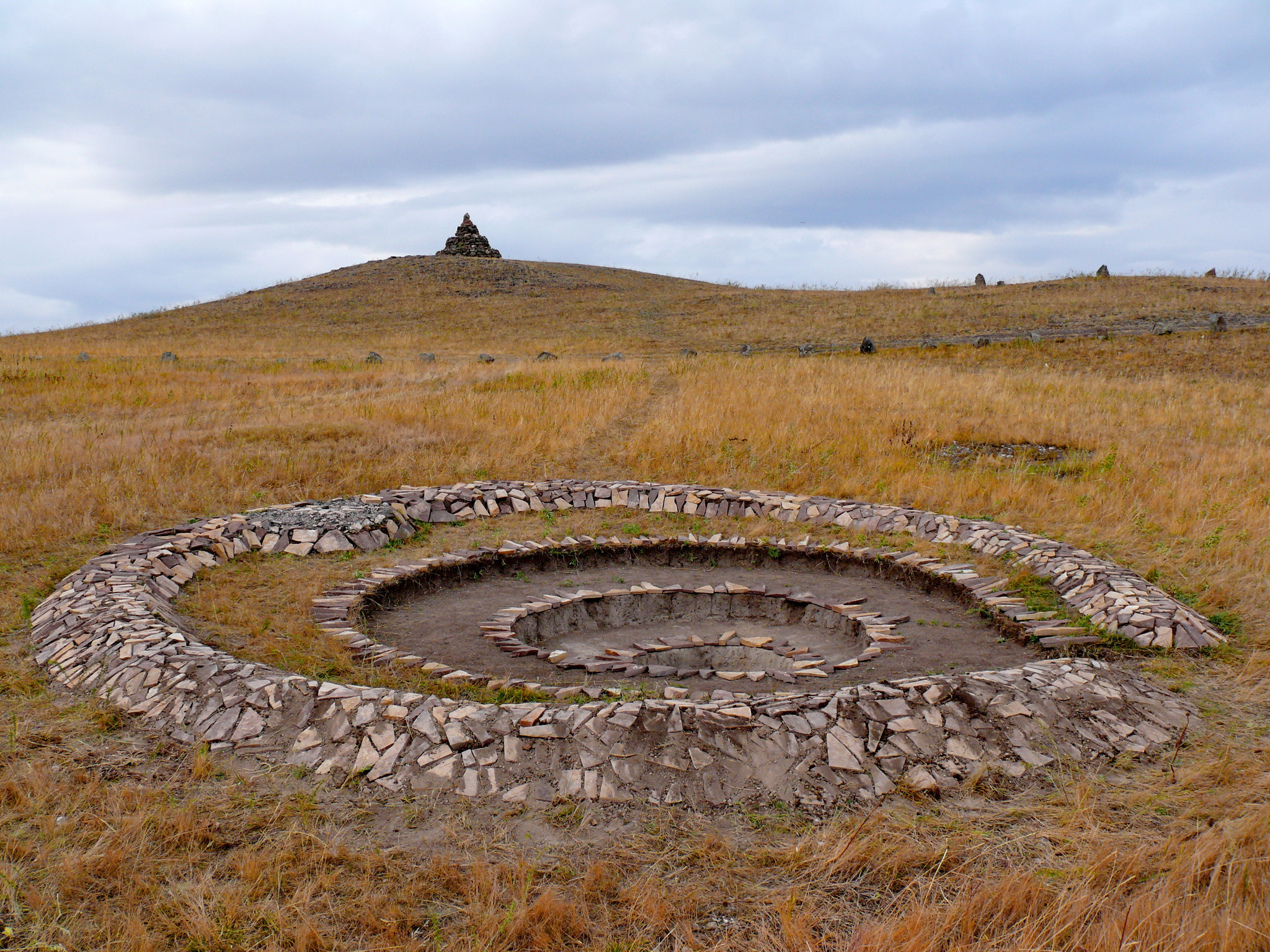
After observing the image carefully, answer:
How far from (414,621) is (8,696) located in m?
3.16

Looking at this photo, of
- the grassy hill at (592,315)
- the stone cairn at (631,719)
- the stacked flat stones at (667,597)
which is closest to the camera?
the stone cairn at (631,719)

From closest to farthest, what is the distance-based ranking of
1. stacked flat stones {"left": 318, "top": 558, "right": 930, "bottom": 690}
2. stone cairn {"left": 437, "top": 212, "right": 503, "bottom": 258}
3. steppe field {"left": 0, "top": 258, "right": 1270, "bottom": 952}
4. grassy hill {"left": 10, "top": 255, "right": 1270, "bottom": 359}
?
steppe field {"left": 0, "top": 258, "right": 1270, "bottom": 952} → stacked flat stones {"left": 318, "top": 558, "right": 930, "bottom": 690} → grassy hill {"left": 10, "top": 255, "right": 1270, "bottom": 359} → stone cairn {"left": 437, "top": 212, "right": 503, "bottom": 258}

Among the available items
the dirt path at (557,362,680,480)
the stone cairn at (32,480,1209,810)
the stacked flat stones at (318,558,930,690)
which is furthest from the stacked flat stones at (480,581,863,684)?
the dirt path at (557,362,680,480)

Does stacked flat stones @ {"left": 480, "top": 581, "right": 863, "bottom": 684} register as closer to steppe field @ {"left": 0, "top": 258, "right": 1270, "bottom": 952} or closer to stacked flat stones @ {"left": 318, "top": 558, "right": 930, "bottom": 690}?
stacked flat stones @ {"left": 318, "top": 558, "right": 930, "bottom": 690}

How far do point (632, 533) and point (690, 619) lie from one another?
2.41 metres

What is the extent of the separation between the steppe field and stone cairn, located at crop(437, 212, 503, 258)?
40.2 metres

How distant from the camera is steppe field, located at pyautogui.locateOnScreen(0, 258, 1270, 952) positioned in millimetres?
→ 3533

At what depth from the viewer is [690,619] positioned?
343 inches

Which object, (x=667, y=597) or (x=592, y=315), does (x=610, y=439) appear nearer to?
(x=667, y=597)

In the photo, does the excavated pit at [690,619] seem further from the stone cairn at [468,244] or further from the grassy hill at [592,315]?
the stone cairn at [468,244]

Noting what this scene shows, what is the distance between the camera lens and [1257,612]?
24.5 feet

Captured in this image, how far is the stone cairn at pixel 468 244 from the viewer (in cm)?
6756

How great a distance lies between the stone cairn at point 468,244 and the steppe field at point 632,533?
40191 millimetres

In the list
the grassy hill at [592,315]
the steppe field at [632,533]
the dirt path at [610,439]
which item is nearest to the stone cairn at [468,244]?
the grassy hill at [592,315]
